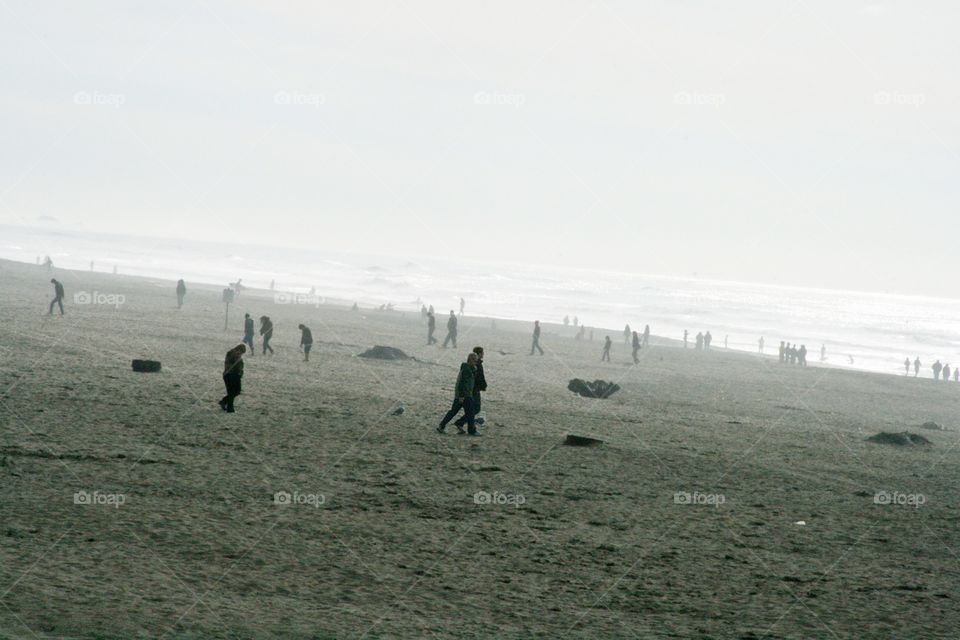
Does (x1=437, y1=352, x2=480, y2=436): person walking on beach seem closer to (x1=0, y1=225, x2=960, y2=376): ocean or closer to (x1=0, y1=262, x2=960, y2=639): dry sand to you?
(x1=0, y1=262, x2=960, y2=639): dry sand

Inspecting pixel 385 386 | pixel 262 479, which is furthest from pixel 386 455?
pixel 385 386

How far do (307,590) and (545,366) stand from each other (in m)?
33.5

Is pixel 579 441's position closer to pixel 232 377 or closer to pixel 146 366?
pixel 232 377

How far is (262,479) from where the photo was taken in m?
13.6

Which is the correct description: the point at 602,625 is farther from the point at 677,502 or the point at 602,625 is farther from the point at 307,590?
the point at 677,502
